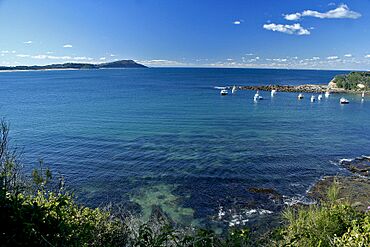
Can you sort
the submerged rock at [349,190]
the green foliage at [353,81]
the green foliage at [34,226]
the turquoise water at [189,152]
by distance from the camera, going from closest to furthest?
the green foliage at [34,226] < the submerged rock at [349,190] < the turquoise water at [189,152] < the green foliage at [353,81]

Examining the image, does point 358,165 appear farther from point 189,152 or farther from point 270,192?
point 189,152

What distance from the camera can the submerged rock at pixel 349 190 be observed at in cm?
2247

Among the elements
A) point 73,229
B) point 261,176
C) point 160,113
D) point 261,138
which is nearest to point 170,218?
point 261,176

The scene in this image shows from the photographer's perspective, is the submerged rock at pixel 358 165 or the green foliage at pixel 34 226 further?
the submerged rock at pixel 358 165

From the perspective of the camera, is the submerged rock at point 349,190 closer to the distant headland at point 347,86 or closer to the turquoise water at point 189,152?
the turquoise water at point 189,152

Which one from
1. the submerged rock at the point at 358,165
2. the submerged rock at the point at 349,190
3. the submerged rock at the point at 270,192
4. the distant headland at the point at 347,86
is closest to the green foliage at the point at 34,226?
the submerged rock at the point at 270,192

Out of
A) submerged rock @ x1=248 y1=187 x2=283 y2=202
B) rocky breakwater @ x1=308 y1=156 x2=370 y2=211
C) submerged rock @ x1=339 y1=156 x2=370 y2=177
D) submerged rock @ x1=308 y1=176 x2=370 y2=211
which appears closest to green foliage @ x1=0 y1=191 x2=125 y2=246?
submerged rock @ x1=248 y1=187 x2=283 y2=202

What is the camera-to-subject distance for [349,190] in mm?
24453

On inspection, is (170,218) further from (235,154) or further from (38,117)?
(38,117)

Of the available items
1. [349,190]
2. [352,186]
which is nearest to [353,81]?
A: [352,186]

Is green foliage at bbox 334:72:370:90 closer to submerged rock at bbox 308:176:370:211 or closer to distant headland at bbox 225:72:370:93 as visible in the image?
distant headland at bbox 225:72:370:93

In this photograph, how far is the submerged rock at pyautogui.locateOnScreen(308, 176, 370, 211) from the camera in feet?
73.7

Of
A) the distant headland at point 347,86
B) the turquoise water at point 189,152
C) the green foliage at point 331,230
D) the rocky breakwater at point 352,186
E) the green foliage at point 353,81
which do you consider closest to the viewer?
the green foliage at point 331,230

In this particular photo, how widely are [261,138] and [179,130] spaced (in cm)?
1160
